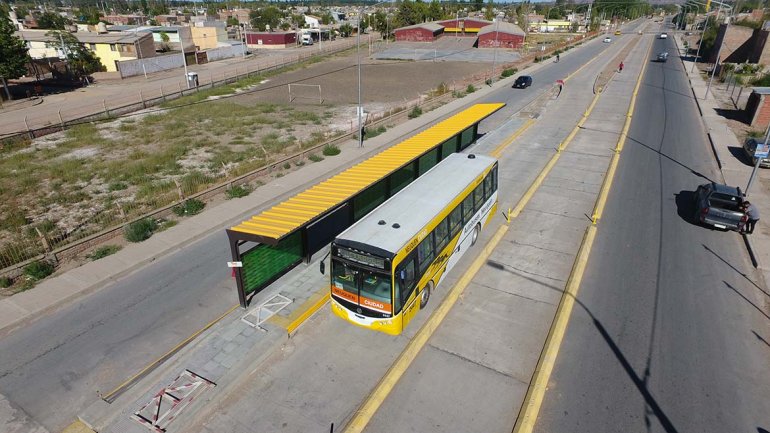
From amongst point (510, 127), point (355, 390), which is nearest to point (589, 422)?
point (355, 390)

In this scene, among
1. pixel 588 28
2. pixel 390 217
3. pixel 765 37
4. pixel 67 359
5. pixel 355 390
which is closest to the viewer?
pixel 355 390

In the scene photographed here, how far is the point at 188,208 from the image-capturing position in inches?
789

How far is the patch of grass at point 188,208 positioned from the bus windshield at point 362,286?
37.0ft

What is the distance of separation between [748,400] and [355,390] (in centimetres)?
984

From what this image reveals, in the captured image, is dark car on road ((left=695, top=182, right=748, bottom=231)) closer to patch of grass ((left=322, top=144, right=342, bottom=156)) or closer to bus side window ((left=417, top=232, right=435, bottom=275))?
bus side window ((left=417, top=232, right=435, bottom=275))

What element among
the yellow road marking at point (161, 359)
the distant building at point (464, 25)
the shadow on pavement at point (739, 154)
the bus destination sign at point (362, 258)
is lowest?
the yellow road marking at point (161, 359)

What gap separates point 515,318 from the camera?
13203 millimetres

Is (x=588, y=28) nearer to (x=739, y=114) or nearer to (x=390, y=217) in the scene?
(x=739, y=114)

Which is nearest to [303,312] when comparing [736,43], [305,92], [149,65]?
[305,92]

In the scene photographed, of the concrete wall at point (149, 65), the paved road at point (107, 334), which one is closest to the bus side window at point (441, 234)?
A: the paved road at point (107, 334)

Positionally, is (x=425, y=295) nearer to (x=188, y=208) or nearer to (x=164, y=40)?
(x=188, y=208)

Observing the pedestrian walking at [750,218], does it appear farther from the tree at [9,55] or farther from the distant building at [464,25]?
the distant building at [464,25]

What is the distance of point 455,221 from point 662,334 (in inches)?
280

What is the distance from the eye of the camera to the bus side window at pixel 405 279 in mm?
11334
